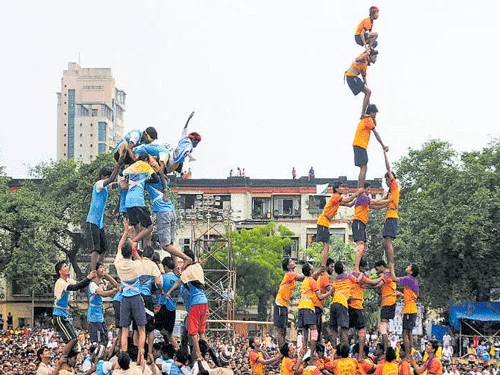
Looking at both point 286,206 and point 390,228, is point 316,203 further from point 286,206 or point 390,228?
point 390,228

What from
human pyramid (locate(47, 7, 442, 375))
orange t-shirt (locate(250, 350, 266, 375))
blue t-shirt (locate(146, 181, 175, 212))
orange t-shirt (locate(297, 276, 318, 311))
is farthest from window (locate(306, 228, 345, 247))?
blue t-shirt (locate(146, 181, 175, 212))

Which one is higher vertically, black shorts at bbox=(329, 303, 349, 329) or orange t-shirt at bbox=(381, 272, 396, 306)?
orange t-shirt at bbox=(381, 272, 396, 306)

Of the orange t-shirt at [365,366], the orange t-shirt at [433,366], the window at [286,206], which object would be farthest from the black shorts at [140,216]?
the window at [286,206]

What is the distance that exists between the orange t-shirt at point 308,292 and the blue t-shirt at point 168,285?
2.61 m

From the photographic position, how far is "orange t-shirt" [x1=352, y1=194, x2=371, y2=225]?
20.8 m

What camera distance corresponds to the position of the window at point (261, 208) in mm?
65062

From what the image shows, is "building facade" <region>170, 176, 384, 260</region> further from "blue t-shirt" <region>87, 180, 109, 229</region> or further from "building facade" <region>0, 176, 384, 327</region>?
"blue t-shirt" <region>87, 180, 109, 229</region>

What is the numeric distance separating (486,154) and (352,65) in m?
25.1

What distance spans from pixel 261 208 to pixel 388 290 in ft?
147

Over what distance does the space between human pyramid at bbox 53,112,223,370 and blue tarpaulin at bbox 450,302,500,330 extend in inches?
971

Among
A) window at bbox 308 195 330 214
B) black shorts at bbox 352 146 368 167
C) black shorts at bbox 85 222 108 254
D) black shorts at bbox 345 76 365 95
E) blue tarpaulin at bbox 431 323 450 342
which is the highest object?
window at bbox 308 195 330 214

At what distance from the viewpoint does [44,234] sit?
163 ft

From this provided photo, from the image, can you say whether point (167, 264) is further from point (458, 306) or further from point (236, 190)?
point (236, 190)

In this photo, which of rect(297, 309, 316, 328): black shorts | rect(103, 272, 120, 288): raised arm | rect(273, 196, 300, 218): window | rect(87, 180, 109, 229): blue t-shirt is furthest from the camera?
rect(273, 196, 300, 218): window
